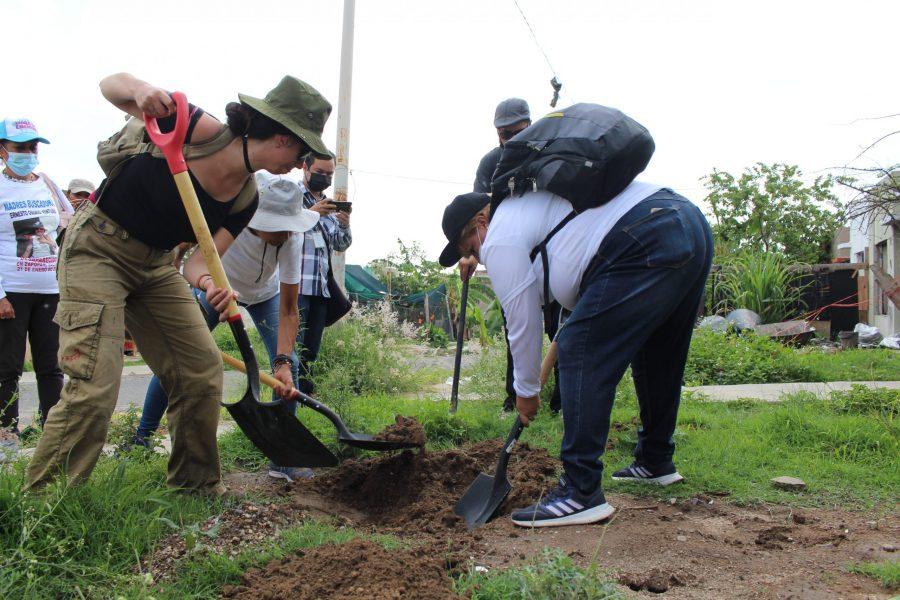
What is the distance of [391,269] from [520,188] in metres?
15.5

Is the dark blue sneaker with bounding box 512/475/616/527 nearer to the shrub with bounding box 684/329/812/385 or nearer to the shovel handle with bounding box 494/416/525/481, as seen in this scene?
the shovel handle with bounding box 494/416/525/481

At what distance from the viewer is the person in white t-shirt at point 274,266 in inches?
140

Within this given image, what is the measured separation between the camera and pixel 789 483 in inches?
134

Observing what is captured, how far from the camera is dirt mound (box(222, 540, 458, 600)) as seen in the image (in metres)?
2.09

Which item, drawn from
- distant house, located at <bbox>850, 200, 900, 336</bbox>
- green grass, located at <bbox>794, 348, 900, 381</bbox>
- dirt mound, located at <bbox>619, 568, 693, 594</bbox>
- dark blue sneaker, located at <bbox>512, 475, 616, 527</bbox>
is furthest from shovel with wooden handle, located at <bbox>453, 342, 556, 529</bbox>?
distant house, located at <bbox>850, 200, 900, 336</bbox>

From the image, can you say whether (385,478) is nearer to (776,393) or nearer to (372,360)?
(372,360)

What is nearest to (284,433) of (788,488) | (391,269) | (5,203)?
(788,488)

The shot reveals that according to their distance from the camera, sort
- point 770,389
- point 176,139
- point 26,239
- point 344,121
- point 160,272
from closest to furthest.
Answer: point 176,139
point 160,272
point 26,239
point 770,389
point 344,121

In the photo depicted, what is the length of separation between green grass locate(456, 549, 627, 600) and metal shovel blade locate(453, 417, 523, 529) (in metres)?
0.81

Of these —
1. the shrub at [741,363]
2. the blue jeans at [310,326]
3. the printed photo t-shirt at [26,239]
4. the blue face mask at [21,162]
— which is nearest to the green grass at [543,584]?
the blue jeans at [310,326]

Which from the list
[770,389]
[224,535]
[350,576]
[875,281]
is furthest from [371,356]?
[875,281]

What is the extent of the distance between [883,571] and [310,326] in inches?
134

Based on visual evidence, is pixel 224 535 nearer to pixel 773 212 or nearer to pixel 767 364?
pixel 767 364

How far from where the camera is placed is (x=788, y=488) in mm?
3395
